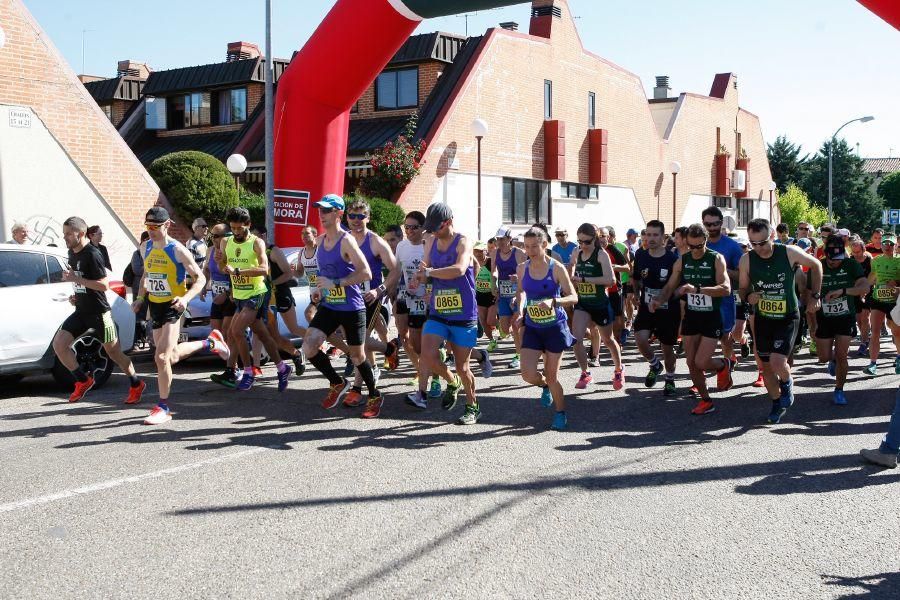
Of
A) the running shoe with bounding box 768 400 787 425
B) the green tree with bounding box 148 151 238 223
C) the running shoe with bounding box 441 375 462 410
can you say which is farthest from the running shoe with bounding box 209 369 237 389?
the green tree with bounding box 148 151 238 223

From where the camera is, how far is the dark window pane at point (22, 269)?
9.72 m

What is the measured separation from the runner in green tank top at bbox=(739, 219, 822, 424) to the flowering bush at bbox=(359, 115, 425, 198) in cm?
1722

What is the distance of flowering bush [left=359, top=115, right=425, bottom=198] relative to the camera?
980 inches

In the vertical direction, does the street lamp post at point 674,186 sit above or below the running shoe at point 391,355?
above

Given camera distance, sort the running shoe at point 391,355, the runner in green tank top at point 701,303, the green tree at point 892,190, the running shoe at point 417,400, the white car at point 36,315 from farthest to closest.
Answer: the green tree at point 892,190, the running shoe at point 391,355, the white car at point 36,315, the running shoe at point 417,400, the runner in green tank top at point 701,303

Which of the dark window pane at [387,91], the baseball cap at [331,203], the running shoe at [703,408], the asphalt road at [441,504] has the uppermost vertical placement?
the dark window pane at [387,91]

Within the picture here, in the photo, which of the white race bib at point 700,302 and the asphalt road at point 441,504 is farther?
the white race bib at point 700,302

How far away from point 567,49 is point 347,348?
1008 inches

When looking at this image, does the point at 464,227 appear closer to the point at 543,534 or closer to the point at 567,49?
the point at 567,49

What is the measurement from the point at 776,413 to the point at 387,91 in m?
22.5

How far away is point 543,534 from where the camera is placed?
5.10m

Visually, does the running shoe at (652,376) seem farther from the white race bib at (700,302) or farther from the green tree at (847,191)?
the green tree at (847,191)

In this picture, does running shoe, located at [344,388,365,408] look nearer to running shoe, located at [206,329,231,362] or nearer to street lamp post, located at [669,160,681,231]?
running shoe, located at [206,329,231,362]

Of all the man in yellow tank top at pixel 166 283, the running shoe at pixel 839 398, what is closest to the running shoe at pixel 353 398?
the man in yellow tank top at pixel 166 283
